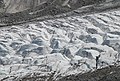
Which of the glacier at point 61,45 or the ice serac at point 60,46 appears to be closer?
the ice serac at point 60,46

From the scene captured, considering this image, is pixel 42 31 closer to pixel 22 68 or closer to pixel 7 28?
pixel 7 28

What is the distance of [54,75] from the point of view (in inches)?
611

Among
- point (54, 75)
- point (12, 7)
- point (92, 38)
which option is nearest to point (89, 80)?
point (54, 75)

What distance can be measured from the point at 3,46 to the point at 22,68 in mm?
2503

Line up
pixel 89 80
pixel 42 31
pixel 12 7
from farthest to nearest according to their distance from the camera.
A: pixel 12 7
pixel 42 31
pixel 89 80

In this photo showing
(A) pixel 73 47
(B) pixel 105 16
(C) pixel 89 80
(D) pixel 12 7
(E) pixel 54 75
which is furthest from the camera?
(D) pixel 12 7

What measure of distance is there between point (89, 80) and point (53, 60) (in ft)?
8.86

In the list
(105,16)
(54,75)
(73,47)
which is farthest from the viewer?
(105,16)

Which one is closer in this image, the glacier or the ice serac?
the ice serac

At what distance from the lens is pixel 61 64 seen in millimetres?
16156

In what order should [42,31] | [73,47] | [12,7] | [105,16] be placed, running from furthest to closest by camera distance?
[12,7] → [105,16] → [42,31] → [73,47]

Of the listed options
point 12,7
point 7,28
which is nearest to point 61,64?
point 7,28

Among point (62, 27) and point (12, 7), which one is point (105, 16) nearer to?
Result: point (62, 27)

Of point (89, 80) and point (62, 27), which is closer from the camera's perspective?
point (89, 80)
